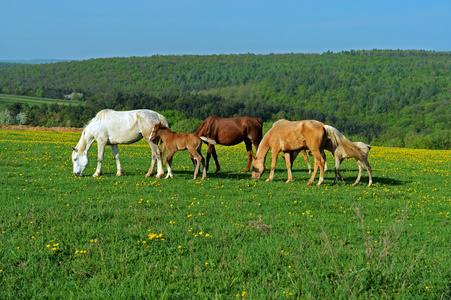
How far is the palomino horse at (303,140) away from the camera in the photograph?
1439 centimetres

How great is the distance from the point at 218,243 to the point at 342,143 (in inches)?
361

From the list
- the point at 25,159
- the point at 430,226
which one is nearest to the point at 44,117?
the point at 25,159

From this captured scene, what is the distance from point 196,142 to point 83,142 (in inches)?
185

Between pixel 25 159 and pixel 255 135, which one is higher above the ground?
pixel 255 135

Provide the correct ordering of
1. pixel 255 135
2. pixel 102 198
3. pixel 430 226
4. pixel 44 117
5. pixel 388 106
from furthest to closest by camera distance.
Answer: pixel 388 106 < pixel 44 117 < pixel 255 135 < pixel 102 198 < pixel 430 226

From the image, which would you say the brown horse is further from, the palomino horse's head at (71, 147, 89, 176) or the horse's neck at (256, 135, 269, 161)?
the palomino horse's head at (71, 147, 89, 176)

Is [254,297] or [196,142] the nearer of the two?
[254,297]

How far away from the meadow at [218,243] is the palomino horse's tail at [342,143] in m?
2.24

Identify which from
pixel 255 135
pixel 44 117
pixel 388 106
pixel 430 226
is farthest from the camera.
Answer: pixel 388 106

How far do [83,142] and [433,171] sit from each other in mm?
17526

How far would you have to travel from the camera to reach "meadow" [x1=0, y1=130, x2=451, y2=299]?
17.1ft

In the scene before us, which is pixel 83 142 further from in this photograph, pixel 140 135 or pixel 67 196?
pixel 67 196

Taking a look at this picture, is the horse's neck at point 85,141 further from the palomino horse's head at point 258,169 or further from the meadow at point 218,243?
the palomino horse's head at point 258,169

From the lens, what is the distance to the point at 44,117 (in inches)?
3381
